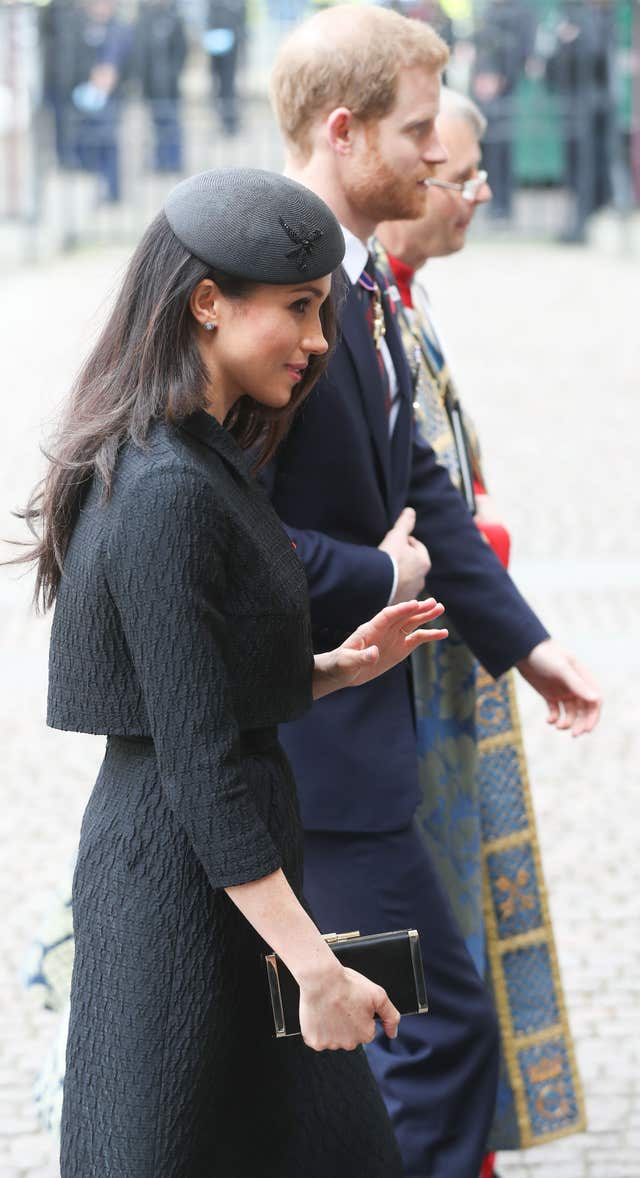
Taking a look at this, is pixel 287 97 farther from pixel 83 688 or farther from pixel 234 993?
pixel 234 993

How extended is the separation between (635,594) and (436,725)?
4.25 meters

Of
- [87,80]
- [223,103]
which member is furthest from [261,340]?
[223,103]

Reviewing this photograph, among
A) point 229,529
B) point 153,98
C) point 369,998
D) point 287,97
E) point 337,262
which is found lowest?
point 369,998

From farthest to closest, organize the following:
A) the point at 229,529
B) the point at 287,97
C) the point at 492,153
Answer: the point at 492,153 → the point at 287,97 → the point at 229,529

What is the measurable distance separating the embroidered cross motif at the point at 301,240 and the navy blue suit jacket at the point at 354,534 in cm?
59

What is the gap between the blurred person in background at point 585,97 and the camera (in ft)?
56.6

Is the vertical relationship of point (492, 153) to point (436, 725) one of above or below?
above

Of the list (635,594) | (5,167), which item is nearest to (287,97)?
(635,594)

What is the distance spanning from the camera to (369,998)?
2066 millimetres

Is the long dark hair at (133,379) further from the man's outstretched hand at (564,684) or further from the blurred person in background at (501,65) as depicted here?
the blurred person in background at (501,65)

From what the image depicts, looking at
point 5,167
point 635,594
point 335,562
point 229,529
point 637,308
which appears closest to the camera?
point 229,529

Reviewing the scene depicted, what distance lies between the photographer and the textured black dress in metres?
1.97

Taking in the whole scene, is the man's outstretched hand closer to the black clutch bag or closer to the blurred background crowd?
the black clutch bag

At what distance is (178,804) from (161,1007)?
226 millimetres
